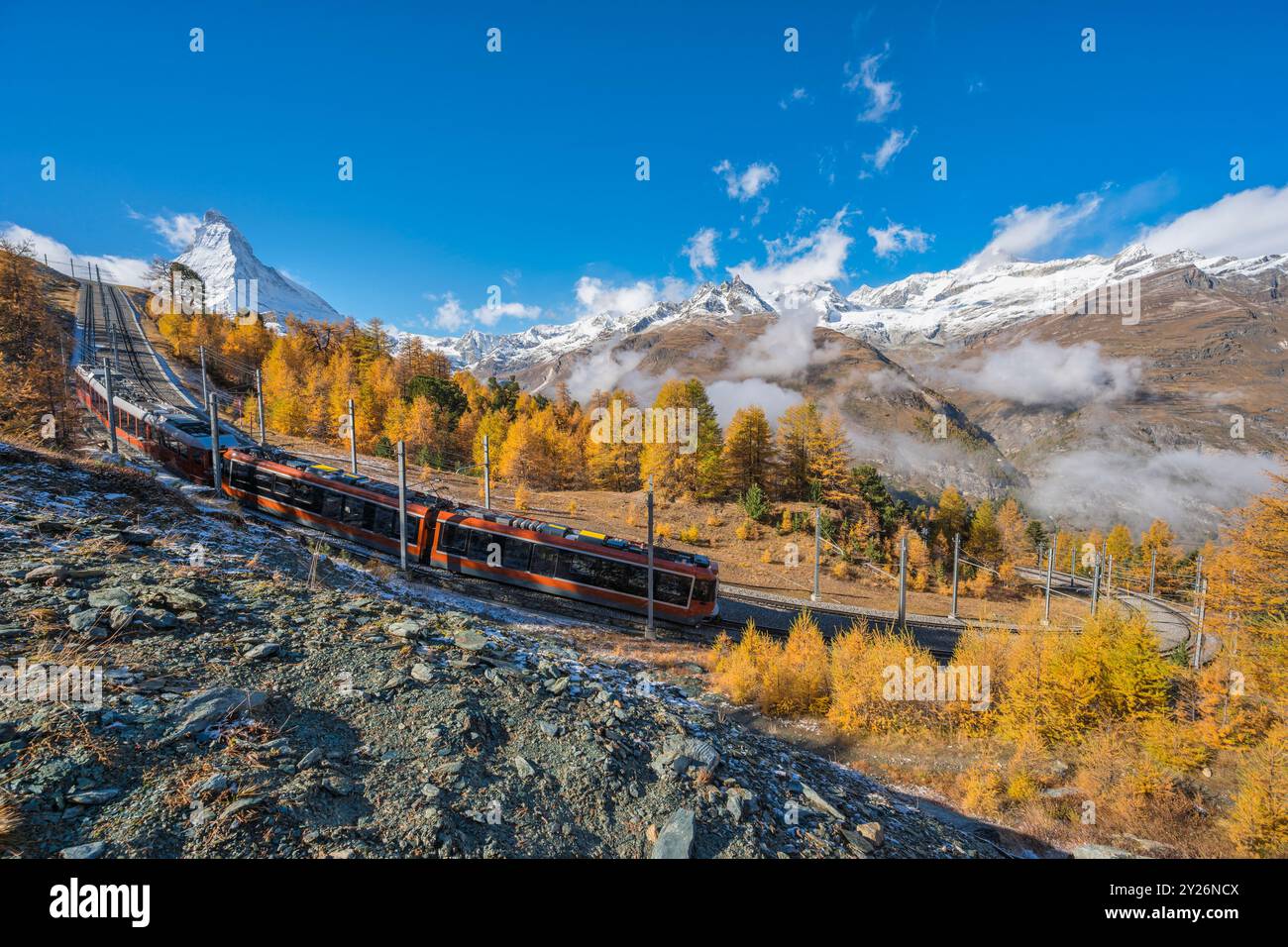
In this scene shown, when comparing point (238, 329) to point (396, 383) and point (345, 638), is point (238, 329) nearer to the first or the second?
point (396, 383)

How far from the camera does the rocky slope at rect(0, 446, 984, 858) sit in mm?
3998

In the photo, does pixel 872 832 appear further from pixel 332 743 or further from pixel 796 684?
pixel 796 684

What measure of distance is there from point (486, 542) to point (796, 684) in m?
13.1

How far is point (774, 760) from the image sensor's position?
9117mm

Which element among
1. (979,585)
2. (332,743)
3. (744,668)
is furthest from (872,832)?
(979,585)

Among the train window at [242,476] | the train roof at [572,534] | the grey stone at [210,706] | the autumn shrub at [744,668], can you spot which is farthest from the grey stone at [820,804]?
the train window at [242,476]

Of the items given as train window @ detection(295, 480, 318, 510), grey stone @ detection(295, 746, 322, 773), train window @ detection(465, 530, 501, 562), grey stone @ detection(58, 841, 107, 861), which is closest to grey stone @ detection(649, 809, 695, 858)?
grey stone @ detection(295, 746, 322, 773)

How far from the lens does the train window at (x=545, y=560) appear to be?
19.6 meters

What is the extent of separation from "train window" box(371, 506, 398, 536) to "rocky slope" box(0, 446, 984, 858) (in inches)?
378

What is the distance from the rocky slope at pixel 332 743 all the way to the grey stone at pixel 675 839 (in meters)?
0.02

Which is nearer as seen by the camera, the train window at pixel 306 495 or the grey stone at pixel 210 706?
the grey stone at pixel 210 706

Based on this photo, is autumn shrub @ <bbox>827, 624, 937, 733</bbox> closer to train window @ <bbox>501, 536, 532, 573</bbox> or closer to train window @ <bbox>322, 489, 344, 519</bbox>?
train window @ <bbox>501, 536, 532, 573</bbox>

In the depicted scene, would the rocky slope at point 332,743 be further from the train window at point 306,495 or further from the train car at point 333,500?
the train window at point 306,495
